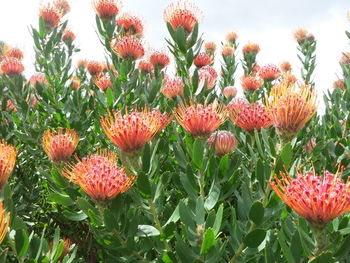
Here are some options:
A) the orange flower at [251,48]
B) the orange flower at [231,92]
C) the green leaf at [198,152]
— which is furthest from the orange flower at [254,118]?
the orange flower at [251,48]

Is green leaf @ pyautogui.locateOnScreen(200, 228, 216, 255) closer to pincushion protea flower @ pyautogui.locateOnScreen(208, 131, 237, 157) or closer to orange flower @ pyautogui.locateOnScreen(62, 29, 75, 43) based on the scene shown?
pincushion protea flower @ pyautogui.locateOnScreen(208, 131, 237, 157)

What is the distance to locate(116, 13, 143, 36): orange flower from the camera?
374 cm

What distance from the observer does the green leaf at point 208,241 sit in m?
1.58

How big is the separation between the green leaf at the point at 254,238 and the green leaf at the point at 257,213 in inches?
2.5

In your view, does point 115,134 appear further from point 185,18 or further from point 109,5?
point 109,5

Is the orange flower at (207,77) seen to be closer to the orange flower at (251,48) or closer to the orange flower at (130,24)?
the orange flower at (130,24)

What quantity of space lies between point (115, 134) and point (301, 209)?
3.02ft

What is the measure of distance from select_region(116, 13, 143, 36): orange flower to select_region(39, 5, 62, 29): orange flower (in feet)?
2.11

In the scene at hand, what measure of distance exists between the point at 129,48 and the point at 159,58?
1.26 feet

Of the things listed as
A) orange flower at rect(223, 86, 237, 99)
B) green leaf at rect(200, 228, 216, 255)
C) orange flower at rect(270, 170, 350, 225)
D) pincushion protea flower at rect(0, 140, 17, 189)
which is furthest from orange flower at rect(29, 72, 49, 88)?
orange flower at rect(270, 170, 350, 225)

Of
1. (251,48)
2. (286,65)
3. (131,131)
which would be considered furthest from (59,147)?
(286,65)

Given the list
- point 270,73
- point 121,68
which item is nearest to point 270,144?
point 121,68

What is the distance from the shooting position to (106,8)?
11.5ft

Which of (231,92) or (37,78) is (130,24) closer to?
(37,78)
